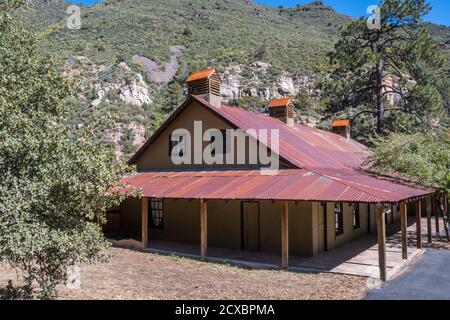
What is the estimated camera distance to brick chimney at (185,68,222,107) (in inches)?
629

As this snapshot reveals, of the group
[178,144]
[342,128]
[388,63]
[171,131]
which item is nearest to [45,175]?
[178,144]

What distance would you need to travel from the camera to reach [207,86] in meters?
16.0

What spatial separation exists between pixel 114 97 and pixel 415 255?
35.8 meters

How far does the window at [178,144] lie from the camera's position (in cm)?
1622

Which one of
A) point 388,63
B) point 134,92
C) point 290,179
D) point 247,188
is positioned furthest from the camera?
point 134,92

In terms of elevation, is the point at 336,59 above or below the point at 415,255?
above

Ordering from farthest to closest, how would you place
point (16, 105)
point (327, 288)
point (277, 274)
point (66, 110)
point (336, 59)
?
point (336, 59) < point (277, 274) < point (327, 288) < point (66, 110) < point (16, 105)

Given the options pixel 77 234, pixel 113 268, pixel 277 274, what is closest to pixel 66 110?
pixel 77 234

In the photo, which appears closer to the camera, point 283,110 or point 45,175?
point 45,175

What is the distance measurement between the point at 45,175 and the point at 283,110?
47.8 ft

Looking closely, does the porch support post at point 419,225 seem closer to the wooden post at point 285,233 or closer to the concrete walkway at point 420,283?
the concrete walkway at point 420,283

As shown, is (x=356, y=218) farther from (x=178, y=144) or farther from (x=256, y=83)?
(x=256, y=83)

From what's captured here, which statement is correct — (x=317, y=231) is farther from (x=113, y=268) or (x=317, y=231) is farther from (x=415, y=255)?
(x=113, y=268)

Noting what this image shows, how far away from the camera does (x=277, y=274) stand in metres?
10.5
